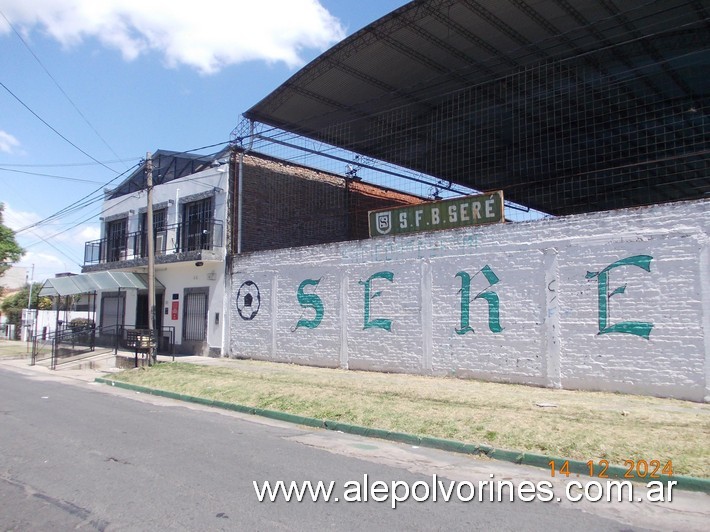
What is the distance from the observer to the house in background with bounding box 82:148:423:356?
2223 cm

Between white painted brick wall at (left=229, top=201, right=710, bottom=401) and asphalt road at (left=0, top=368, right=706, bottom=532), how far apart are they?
571 cm

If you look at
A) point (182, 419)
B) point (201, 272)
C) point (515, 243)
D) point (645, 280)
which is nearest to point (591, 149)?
point (515, 243)

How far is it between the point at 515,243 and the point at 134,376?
11.4 metres

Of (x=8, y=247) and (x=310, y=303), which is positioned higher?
(x=8, y=247)

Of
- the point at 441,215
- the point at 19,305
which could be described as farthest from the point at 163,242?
the point at 19,305

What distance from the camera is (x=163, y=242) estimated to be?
24812 millimetres

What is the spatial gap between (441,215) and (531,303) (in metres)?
4.66

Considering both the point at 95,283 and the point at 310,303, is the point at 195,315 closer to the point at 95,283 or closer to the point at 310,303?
the point at 95,283

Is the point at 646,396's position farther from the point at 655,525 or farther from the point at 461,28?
the point at 461,28

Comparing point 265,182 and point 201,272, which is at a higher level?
point 265,182

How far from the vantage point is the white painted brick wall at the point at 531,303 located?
11156 millimetres

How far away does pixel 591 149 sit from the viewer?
68.8 feet

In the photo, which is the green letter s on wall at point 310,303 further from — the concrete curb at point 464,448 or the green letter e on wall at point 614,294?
the green letter e on wall at point 614,294

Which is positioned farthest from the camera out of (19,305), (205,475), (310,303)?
(19,305)
